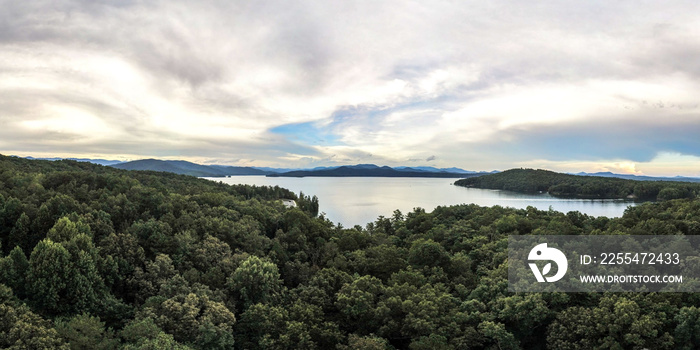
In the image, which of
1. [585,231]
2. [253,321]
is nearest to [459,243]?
[585,231]

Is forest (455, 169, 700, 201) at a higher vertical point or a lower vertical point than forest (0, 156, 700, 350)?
higher

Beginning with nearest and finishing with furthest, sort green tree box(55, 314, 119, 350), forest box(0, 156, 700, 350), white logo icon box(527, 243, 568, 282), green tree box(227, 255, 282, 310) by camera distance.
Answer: green tree box(55, 314, 119, 350)
forest box(0, 156, 700, 350)
green tree box(227, 255, 282, 310)
white logo icon box(527, 243, 568, 282)

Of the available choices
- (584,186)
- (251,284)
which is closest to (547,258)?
(251,284)

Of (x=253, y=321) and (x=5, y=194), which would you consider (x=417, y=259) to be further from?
(x=5, y=194)

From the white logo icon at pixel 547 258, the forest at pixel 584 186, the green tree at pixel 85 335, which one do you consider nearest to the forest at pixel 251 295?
the green tree at pixel 85 335

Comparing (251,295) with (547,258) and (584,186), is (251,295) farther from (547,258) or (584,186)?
(584,186)

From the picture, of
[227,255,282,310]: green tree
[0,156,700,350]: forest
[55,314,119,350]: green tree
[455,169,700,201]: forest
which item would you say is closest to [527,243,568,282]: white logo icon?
[0,156,700,350]: forest

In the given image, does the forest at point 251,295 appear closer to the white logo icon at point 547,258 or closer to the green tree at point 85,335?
the green tree at point 85,335

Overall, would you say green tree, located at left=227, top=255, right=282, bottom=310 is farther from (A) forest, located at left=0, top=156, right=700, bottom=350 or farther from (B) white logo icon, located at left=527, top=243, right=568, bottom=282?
(B) white logo icon, located at left=527, top=243, right=568, bottom=282
